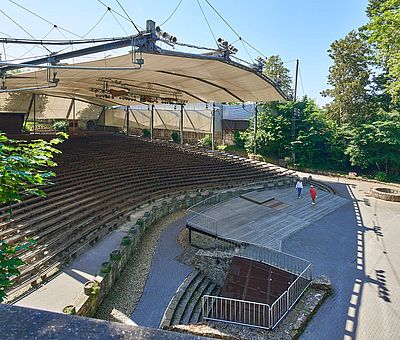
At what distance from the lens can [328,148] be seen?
1188 inches

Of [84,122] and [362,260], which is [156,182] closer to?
[362,260]

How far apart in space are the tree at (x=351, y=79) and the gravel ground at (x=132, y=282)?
2527cm

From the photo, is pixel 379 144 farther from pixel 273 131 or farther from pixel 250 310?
pixel 250 310

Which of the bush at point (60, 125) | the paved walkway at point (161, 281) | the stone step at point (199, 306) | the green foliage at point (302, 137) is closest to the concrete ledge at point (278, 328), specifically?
the stone step at point (199, 306)

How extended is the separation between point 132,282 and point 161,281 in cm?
85

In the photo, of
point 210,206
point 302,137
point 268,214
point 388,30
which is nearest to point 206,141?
point 302,137

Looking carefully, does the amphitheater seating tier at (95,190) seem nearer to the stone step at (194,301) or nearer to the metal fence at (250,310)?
the stone step at (194,301)

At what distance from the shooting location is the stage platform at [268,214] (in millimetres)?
12857

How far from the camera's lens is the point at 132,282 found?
8.77 m

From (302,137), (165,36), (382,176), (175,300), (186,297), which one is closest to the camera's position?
(175,300)

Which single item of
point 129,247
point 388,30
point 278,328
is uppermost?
point 388,30

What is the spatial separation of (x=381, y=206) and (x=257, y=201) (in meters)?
8.10

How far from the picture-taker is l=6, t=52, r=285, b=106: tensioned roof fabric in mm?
15266

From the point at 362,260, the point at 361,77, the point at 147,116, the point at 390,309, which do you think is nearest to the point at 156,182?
the point at 362,260
